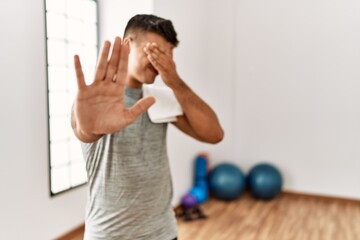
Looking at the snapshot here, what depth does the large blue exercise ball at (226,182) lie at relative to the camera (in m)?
3.13

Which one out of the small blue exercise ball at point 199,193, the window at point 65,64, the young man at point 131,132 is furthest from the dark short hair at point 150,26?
the small blue exercise ball at point 199,193

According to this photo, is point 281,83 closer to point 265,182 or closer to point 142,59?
point 265,182

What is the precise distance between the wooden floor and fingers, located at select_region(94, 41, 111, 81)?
2059mm

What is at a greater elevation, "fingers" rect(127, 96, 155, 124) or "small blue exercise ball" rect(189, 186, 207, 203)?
"fingers" rect(127, 96, 155, 124)

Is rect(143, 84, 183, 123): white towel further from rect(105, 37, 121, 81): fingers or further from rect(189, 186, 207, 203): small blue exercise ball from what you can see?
rect(189, 186, 207, 203): small blue exercise ball

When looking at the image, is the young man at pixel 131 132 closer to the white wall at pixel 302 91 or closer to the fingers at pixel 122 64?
→ the fingers at pixel 122 64

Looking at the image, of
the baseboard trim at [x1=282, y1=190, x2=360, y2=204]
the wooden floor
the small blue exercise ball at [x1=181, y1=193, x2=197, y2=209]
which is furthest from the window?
the baseboard trim at [x1=282, y1=190, x2=360, y2=204]

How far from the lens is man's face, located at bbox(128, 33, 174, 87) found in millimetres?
715

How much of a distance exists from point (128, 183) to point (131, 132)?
0.12 meters

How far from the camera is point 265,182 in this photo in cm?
315

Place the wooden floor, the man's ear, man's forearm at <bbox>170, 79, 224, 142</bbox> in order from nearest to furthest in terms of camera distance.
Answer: the man's ear → man's forearm at <bbox>170, 79, 224, 142</bbox> → the wooden floor

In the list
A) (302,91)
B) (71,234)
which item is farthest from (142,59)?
(302,91)

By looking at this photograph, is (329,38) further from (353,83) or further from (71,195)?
(71,195)

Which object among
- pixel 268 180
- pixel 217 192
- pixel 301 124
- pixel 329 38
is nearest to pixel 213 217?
pixel 217 192
